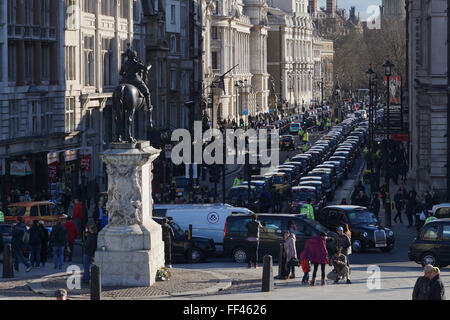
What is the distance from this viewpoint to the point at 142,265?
2734 cm

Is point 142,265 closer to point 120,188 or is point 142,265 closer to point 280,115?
point 120,188

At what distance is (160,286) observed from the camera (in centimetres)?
2748

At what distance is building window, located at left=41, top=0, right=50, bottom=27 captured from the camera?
58031mm

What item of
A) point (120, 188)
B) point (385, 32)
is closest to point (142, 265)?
point (120, 188)

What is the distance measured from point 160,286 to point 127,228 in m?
1.48

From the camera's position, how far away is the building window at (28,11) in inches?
2189

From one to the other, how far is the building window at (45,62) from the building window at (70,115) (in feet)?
6.71

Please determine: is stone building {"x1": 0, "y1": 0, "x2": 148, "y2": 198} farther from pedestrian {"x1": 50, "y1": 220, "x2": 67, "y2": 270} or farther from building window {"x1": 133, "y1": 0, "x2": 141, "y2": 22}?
pedestrian {"x1": 50, "y1": 220, "x2": 67, "y2": 270}

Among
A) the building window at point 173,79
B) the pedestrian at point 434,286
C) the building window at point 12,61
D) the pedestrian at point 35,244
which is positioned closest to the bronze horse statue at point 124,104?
the pedestrian at point 35,244

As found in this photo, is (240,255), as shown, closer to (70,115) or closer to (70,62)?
(70,115)

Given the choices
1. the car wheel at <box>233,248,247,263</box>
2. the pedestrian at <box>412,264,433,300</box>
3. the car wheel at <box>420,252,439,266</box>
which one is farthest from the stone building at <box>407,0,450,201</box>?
the pedestrian at <box>412,264,433,300</box>

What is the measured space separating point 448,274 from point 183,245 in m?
7.85

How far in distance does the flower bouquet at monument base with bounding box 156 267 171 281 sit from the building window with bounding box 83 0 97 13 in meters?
36.6

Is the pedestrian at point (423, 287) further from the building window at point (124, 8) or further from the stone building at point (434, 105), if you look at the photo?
the building window at point (124, 8)
